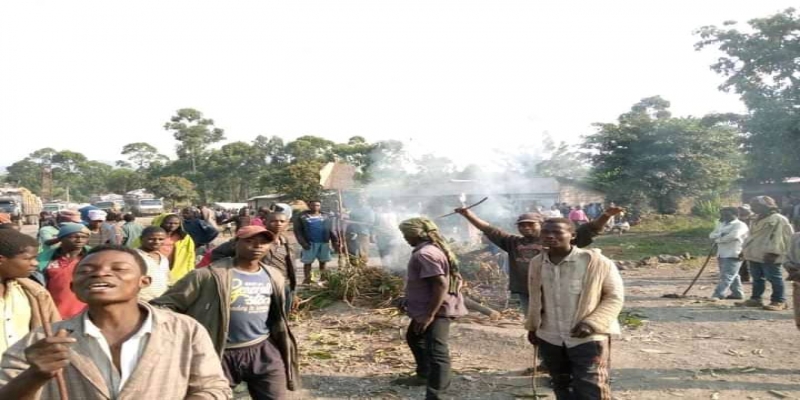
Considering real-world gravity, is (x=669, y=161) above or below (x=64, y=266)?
above

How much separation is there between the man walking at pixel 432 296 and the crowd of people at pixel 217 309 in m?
0.01

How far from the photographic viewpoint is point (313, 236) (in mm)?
9055

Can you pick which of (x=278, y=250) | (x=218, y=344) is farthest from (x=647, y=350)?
(x=218, y=344)

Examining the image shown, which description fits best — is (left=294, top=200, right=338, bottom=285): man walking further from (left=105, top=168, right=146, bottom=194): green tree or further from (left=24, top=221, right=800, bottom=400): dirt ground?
(left=105, top=168, right=146, bottom=194): green tree

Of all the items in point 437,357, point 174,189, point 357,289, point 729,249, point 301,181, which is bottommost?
point 357,289

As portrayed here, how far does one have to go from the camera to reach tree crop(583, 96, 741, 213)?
23031mm

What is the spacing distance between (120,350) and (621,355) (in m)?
5.05

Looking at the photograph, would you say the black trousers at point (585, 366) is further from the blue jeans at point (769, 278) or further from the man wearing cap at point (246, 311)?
the blue jeans at point (769, 278)

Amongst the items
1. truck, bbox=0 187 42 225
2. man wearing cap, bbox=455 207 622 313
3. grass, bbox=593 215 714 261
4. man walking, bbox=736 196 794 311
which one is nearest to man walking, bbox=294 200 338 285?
man wearing cap, bbox=455 207 622 313

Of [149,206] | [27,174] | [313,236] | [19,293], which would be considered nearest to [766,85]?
[313,236]

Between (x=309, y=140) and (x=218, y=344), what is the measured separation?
38173 millimetres

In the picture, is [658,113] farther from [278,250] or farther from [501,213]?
[278,250]

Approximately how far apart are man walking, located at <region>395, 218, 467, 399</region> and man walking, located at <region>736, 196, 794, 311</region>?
512 cm

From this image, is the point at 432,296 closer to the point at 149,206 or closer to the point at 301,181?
the point at 301,181
